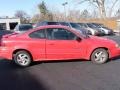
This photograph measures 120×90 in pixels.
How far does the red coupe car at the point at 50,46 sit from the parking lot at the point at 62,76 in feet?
1.06

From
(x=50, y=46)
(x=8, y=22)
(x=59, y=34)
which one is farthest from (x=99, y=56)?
(x=8, y=22)

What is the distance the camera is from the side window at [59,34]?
34.3 feet

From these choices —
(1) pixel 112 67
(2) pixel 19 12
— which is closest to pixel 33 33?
(1) pixel 112 67

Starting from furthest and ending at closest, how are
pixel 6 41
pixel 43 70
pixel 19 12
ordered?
pixel 19 12 < pixel 6 41 < pixel 43 70

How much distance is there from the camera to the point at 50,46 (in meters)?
10.3

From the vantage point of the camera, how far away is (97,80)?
7773 millimetres

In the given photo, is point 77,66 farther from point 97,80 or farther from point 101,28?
point 101,28

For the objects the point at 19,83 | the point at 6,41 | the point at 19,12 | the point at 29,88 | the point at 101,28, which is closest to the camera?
the point at 29,88

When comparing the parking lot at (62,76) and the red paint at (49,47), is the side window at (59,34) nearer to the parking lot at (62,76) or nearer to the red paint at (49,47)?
the red paint at (49,47)

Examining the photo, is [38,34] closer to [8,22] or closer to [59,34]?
[59,34]

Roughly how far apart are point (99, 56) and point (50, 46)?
187cm

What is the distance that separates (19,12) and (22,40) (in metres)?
110

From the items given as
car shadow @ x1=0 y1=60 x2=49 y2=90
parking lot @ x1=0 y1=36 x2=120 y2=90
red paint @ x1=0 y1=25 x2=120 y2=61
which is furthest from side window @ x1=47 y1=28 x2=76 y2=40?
car shadow @ x1=0 y1=60 x2=49 y2=90

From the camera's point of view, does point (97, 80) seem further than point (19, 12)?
No
